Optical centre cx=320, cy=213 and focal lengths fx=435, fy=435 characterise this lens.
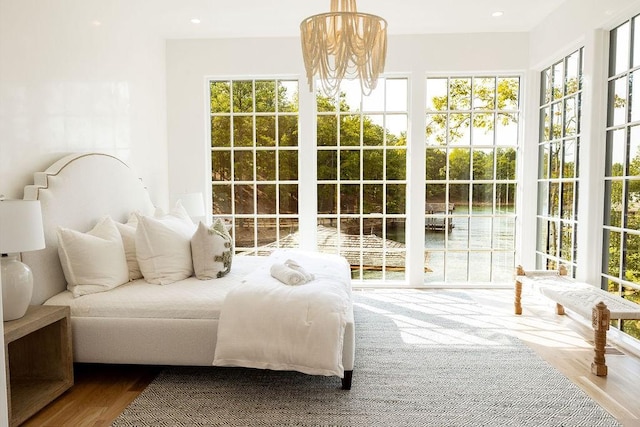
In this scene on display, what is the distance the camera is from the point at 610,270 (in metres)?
3.44

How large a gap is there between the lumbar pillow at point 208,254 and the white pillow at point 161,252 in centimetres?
8

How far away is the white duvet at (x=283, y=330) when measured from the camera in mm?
2389

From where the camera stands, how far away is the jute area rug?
2.24 m

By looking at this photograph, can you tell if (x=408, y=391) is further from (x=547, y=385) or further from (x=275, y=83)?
(x=275, y=83)

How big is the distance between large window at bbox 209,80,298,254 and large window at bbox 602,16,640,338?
305 cm

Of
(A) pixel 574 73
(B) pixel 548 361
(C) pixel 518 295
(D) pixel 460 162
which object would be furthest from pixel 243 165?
(B) pixel 548 361

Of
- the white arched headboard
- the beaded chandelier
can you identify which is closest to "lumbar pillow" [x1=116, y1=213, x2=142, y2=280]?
the white arched headboard

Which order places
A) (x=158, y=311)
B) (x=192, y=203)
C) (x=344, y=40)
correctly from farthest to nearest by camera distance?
(x=192, y=203) < (x=158, y=311) < (x=344, y=40)

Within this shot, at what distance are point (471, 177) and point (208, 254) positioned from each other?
3206 mm

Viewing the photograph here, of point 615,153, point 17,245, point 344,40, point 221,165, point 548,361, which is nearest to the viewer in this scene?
point 17,245

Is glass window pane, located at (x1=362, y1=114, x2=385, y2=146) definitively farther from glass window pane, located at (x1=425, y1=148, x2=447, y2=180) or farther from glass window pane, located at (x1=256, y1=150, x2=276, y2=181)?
glass window pane, located at (x1=256, y1=150, x2=276, y2=181)

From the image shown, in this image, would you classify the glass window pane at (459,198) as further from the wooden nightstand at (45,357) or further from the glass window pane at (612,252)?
the wooden nightstand at (45,357)

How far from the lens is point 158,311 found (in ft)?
8.68

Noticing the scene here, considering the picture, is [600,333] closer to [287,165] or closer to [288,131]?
[287,165]
